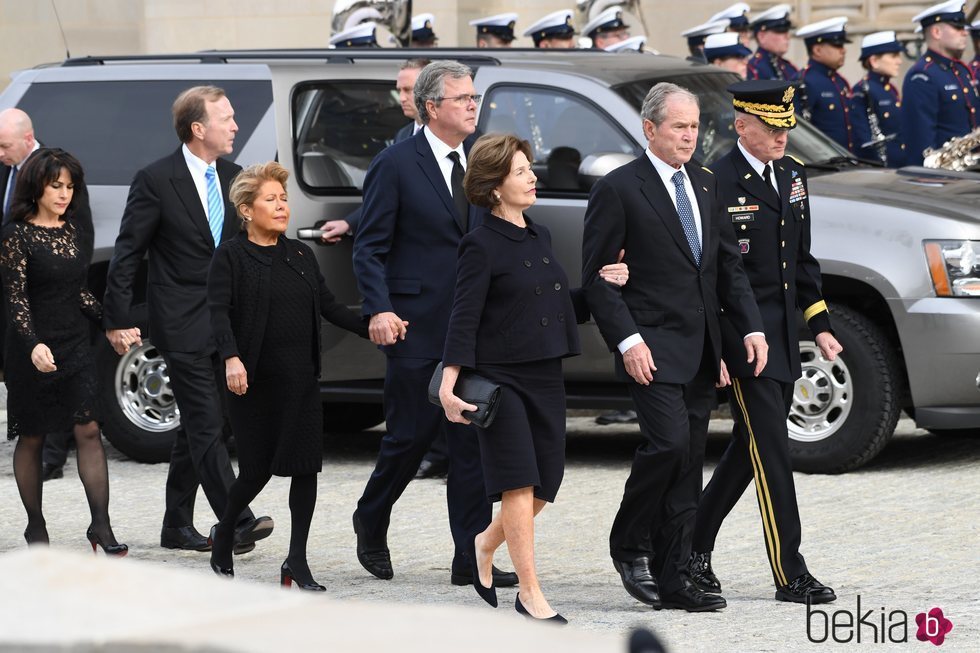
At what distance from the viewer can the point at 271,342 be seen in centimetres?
636

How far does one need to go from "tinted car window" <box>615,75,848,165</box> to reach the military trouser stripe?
2.63 meters

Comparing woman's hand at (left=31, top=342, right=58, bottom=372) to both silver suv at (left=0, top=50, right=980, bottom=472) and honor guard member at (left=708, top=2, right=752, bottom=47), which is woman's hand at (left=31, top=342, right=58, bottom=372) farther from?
honor guard member at (left=708, top=2, right=752, bottom=47)

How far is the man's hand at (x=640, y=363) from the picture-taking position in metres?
5.79

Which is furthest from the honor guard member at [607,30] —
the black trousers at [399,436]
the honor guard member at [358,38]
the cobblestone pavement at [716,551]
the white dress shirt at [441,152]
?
the black trousers at [399,436]

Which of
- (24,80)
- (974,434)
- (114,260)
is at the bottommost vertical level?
(974,434)

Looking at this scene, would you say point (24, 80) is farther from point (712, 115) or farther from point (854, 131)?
point (854, 131)

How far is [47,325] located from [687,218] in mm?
2551

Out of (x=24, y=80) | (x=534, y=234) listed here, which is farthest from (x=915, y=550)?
(x=24, y=80)

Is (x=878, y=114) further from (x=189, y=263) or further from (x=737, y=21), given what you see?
(x=189, y=263)

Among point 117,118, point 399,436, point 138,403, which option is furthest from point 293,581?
point 117,118

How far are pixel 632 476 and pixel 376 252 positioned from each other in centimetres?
141

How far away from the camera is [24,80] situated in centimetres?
985

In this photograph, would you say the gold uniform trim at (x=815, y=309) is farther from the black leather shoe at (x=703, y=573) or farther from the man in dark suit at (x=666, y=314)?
the black leather shoe at (x=703, y=573)

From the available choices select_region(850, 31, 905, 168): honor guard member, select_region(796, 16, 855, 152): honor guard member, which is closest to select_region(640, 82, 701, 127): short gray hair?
select_region(850, 31, 905, 168): honor guard member
